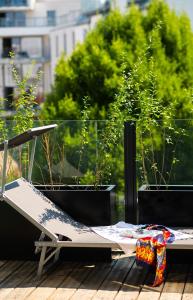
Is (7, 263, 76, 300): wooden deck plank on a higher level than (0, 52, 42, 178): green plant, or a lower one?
lower

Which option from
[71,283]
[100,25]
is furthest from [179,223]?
[100,25]

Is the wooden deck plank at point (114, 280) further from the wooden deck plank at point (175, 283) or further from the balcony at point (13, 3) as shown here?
the balcony at point (13, 3)

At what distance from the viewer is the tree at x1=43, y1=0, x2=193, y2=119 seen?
60.7 ft

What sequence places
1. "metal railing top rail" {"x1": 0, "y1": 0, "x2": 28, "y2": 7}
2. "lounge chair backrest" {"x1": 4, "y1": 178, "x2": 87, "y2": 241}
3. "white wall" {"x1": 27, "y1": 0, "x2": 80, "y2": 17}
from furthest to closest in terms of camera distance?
"metal railing top rail" {"x1": 0, "y1": 0, "x2": 28, "y2": 7}, "white wall" {"x1": 27, "y1": 0, "x2": 80, "y2": 17}, "lounge chair backrest" {"x1": 4, "y1": 178, "x2": 87, "y2": 241}

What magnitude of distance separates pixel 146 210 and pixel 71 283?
0.95 metres

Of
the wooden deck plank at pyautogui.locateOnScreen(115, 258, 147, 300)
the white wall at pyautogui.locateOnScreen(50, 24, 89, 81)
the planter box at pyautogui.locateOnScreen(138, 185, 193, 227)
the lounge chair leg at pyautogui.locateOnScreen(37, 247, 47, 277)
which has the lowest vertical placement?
the wooden deck plank at pyautogui.locateOnScreen(115, 258, 147, 300)

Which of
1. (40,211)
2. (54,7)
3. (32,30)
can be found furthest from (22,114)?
(54,7)

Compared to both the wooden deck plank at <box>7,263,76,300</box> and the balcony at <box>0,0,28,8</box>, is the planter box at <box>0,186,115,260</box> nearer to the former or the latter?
the wooden deck plank at <box>7,263,76,300</box>

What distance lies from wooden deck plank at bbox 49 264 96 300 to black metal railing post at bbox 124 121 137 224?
0.72 meters

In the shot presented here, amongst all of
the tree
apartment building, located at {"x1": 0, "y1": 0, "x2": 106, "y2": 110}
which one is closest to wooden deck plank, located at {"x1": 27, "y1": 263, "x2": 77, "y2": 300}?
the tree

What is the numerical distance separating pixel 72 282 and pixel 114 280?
300mm

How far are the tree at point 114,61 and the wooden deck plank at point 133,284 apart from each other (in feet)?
40.1

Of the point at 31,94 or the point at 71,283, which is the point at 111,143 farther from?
the point at 71,283

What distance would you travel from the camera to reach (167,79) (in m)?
18.7
